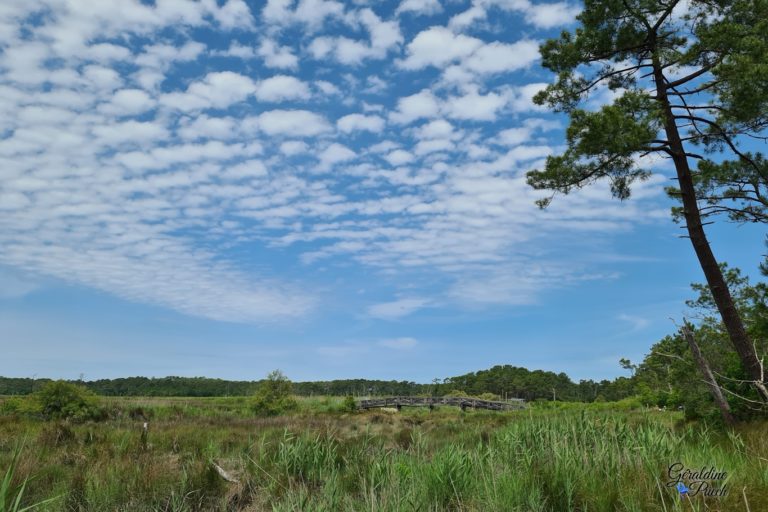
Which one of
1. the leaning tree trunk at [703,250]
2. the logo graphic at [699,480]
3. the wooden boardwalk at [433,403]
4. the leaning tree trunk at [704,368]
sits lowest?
the wooden boardwalk at [433,403]

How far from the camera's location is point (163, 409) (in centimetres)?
2419

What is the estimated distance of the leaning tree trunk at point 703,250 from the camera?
972 cm

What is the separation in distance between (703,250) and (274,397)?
76.3 ft

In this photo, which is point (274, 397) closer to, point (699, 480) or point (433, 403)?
point (433, 403)

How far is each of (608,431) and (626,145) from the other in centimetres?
613

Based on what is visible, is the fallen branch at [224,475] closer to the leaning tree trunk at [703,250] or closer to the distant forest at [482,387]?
the leaning tree trunk at [703,250]

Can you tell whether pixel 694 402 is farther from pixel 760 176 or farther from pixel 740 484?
pixel 740 484

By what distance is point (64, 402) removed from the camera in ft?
59.8

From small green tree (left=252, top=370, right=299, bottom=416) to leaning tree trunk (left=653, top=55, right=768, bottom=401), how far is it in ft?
73.4

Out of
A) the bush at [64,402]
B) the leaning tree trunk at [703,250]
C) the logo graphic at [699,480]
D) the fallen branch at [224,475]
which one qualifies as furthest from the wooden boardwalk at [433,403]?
the logo graphic at [699,480]

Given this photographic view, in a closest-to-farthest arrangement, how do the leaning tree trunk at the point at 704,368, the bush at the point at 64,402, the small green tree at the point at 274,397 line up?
the leaning tree trunk at the point at 704,368 < the bush at the point at 64,402 < the small green tree at the point at 274,397

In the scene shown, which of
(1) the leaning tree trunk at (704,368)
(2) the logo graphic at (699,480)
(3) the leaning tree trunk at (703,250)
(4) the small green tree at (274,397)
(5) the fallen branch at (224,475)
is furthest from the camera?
(4) the small green tree at (274,397)

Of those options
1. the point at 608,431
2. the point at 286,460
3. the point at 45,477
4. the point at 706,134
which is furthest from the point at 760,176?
the point at 45,477

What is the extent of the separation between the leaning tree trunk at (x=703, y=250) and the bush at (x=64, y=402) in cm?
2009
